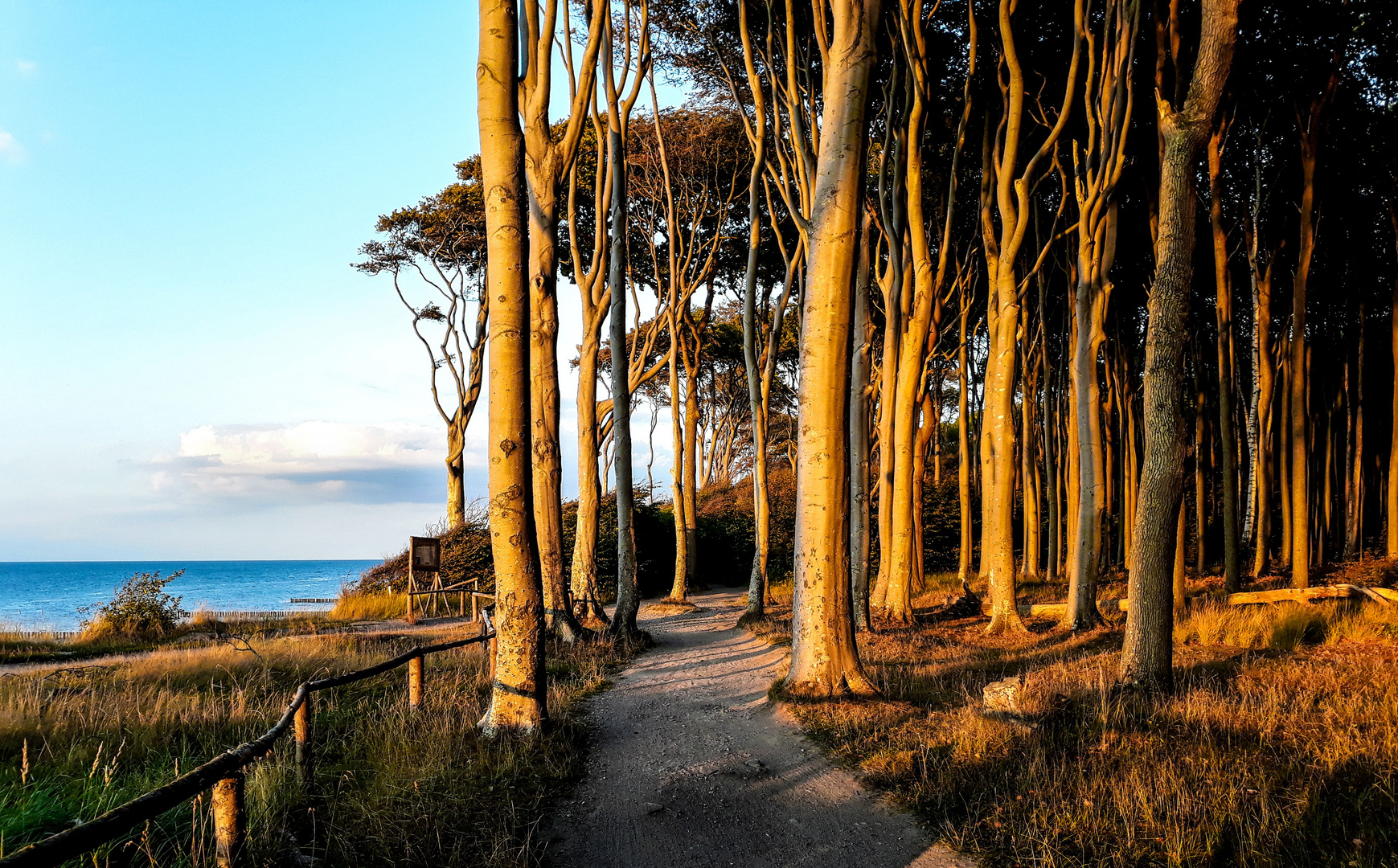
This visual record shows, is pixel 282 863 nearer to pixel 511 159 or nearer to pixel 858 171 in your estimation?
pixel 511 159

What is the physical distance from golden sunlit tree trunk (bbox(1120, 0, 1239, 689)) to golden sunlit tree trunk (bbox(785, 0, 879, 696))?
2.49 metres

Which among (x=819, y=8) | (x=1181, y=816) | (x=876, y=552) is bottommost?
(x=876, y=552)

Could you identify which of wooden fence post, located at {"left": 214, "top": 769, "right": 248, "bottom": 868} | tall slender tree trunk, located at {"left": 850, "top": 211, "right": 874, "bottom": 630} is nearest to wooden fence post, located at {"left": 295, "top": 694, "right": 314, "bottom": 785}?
wooden fence post, located at {"left": 214, "top": 769, "right": 248, "bottom": 868}

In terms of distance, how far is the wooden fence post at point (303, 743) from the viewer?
14.6ft

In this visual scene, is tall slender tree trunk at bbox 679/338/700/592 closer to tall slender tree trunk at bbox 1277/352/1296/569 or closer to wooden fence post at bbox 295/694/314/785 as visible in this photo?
tall slender tree trunk at bbox 1277/352/1296/569

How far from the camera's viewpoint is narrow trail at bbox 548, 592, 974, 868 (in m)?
4.11

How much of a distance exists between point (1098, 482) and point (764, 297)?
38.6 ft

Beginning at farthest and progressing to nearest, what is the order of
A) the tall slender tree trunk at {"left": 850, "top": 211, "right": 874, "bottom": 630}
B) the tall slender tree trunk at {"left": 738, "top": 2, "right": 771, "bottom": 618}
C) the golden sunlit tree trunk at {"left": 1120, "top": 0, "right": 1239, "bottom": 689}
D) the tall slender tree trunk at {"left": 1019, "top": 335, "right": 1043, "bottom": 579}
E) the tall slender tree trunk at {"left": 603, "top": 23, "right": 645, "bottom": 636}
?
the tall slender tree trunk at {"left": 1019, "top": 335, "right": 1043, "bottom": 579}
the tall slender tree trunk at {"left": 738, "top": 2, "right": 771, "bottom": 618}
the tall slender tree trunk at {"left": 603, "top": 23, "right": 645, "bottom": 636}
the tall slender tree trunk at {"left": 850, "top": 211, "right": 874, "bottom": 630}
the golden sunlit tree trunk at {"left": 1120, "top": 0, "right": 1239, "bottom": 689}

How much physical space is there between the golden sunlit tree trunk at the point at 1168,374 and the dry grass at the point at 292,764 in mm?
5058

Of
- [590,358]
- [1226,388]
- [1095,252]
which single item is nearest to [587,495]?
[590,358]

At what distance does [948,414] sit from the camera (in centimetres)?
3903

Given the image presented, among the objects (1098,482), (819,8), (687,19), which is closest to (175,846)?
(819,8)

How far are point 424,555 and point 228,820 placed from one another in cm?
1571

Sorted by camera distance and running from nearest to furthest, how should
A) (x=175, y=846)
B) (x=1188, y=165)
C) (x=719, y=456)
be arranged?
(x=175, y=846)
(x=1188, y=165)
(x=719, y=456)
